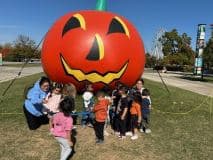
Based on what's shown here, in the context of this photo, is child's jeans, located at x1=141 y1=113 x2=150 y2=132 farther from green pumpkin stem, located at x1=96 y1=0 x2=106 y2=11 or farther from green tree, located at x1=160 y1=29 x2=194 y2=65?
green tree, located at x1=160 y1=29 x2=194 y2=65

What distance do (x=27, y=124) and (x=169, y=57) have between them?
62850 millimetres

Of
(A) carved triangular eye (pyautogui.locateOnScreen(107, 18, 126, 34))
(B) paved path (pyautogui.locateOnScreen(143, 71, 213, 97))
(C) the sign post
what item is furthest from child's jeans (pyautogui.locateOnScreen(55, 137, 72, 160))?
(C) the sign post

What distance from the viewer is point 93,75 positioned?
9.77 metres

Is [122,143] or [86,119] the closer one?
[122,143]

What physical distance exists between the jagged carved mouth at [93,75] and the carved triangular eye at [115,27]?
34.9 inches

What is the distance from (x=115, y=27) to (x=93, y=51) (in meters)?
0.98

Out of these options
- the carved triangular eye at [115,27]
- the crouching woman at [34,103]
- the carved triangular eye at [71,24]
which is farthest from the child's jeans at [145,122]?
the carved triangular eye at [71,24]

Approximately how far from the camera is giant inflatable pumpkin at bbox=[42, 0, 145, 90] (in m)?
9.59

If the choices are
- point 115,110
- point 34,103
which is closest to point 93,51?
point 115,110

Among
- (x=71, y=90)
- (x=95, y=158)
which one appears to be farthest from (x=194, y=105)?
(x=95, y=158)

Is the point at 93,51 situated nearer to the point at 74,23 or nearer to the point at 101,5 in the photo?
the point at 74,23

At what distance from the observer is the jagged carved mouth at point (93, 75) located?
976cm

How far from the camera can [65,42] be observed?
385 inches

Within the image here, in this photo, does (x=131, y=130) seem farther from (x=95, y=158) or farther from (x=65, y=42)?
(x=65, y=42)
